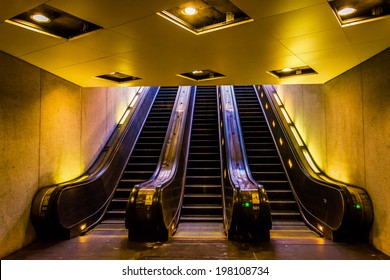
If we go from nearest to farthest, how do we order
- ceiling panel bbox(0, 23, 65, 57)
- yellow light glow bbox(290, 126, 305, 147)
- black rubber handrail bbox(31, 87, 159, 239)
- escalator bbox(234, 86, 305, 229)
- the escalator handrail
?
ceiling panel bbox(0, 23, 65, 57) < black rubber handrail bbox(31, 87, 159, 239) < the escalator handrail < escalator bbox(234, 86, 305, 229) < yellow light glow bbox(290, 126, 305, 147)

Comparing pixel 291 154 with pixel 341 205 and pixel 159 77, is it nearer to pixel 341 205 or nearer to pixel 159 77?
pixel 341 205

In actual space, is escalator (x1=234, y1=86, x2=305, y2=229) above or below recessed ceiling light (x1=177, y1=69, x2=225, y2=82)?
below

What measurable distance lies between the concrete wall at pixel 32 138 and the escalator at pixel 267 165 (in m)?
3.78

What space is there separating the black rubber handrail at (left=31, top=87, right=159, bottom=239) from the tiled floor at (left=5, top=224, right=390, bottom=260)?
26cm

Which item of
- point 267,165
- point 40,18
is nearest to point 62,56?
point 40,18

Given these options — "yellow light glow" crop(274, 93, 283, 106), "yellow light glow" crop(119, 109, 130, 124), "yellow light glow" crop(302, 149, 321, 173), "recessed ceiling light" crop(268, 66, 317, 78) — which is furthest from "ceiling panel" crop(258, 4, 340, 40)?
"yellow light glow" crop(119, 109, 130, 124)

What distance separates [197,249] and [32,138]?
2.76 meters

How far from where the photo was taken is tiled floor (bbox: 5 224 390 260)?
12.5 ft

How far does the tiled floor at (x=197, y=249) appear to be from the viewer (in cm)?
382

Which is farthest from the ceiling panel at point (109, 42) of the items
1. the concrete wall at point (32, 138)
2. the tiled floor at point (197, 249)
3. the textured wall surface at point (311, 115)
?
the textured wall surface at point (311, 115)

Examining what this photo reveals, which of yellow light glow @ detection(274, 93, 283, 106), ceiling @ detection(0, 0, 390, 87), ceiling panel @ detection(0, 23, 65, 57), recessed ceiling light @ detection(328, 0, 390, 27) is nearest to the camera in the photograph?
ceiling @ detection(0, 0, 390, 87)

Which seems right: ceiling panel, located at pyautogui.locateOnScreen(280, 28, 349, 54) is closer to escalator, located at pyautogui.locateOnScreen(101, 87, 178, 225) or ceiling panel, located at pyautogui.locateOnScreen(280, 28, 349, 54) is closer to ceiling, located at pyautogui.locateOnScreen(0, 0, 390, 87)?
ceiling, located at pyautogui.locateOnScreen(0, 0, 390, 87)

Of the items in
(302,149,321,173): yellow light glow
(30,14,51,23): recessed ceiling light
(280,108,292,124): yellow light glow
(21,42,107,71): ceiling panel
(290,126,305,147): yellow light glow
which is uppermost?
(30,14,51,23): recessed ceiling light
